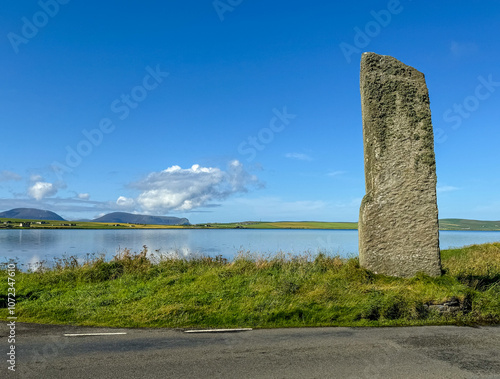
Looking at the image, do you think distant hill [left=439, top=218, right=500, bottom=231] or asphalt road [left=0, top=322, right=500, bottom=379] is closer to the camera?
asphalt road [left=0, top=322, right=500, bottom=379]

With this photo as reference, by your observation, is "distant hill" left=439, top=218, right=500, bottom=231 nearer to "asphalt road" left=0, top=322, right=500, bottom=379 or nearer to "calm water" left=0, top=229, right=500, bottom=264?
"calm water" left=0, top=229, right=500, bottom=264

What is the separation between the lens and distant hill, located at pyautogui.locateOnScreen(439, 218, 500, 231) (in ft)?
575

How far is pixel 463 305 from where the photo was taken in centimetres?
881

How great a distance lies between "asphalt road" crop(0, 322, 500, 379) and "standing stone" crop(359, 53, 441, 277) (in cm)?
296

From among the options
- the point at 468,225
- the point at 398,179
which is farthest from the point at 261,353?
the point at 468,225

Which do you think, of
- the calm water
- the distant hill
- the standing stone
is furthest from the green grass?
the distant hill

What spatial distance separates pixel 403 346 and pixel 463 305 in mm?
3147

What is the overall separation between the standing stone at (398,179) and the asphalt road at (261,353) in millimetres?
2963

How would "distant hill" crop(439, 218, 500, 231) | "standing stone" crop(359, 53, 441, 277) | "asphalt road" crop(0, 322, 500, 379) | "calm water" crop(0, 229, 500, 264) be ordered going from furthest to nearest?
"distant hill" crop(439, 218, 500, 231) < "calm water" crop(0, 229, 500, 264) < "standing stone" crop(359, 53, 441, 277) < "asphalt road" crop(0, 322, 500, 379)

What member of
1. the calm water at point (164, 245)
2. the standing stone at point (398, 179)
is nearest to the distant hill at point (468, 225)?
the calm water at point (164, 245)

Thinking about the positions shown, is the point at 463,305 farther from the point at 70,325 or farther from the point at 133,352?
the point at 70,325

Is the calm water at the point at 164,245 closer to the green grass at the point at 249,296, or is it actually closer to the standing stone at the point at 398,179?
the green grass at the point at 249,296

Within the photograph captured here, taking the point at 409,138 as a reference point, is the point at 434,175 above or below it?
below

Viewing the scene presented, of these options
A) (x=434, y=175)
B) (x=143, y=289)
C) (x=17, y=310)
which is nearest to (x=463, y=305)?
(x=434, y=175)
